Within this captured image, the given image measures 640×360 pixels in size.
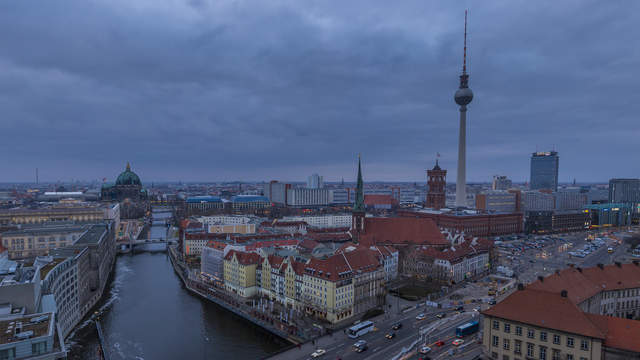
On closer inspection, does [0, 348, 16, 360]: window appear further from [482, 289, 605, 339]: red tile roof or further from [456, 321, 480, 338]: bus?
[456, 321, 480, 338]: bus

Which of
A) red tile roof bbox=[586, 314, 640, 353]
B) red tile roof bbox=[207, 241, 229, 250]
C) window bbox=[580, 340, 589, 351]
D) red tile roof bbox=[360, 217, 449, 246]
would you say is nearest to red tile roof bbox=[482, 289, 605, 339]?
window bbox=[580, 340, 589, 351]

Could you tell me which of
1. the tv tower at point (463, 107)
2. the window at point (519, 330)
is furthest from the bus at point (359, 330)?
the tv tower at point (463, 107)

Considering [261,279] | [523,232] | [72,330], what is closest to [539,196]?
[523,232]

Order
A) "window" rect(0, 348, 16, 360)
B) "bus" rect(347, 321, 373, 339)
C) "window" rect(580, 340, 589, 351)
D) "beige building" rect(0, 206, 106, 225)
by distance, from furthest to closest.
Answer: "beige building" rect(0, 206, 106, 225), "bus" rect(347, 321, 373, 339), "window" rect(580, 340, 589, 351), "window" rect(0, 348, 16, 360)

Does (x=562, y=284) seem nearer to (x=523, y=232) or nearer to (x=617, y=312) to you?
(x=617, y=312)

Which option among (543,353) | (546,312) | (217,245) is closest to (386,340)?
(543,353)

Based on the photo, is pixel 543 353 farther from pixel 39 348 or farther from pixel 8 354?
pixel 8 354

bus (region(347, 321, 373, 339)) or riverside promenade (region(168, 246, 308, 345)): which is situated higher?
bus (region(347, 321, 373, 339))
